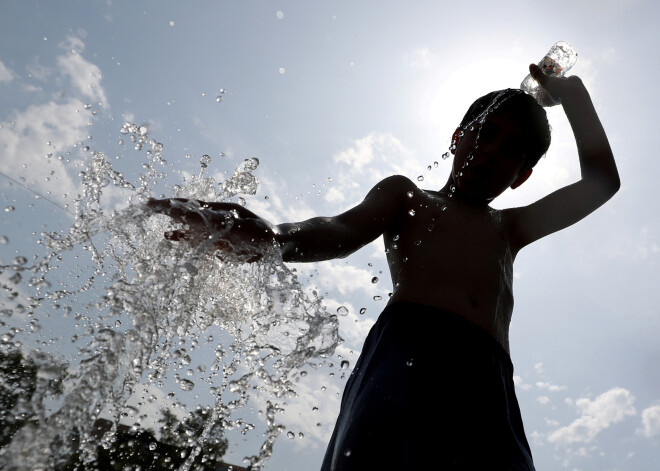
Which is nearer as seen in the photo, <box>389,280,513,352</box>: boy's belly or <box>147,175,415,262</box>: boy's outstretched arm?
<box>147,175,415,262</box>: boy's outstretched arm

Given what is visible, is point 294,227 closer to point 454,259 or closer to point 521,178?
point 454,259

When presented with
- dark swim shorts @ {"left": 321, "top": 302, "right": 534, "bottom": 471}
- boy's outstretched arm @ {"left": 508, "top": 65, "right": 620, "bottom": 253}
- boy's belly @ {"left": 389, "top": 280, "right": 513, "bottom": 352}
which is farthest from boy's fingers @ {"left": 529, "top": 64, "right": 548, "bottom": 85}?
dark swim shorts @ {"left": 321, "top": 302, "right": 534, "bottom": 471}

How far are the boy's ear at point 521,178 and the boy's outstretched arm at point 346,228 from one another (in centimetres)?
68

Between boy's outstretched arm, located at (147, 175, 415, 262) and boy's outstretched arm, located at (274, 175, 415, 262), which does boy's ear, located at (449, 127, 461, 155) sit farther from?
boy's outstretched arm, located at (147, 175, 415, 262)

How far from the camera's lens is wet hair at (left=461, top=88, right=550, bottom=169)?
2660 millimetres

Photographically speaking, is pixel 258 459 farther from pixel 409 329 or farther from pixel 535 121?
pixel 535 121

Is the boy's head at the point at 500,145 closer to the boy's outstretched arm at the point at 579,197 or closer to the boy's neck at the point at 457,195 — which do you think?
the boy's neck at the point at 457,195

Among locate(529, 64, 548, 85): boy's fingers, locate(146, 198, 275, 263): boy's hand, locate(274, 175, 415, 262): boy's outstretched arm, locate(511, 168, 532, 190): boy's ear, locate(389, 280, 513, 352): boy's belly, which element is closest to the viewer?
locate(146, 198, 275, 263): boy's hand

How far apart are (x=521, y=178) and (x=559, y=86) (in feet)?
2.22

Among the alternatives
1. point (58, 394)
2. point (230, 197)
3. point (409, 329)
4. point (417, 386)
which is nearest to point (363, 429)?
point (417, 386)

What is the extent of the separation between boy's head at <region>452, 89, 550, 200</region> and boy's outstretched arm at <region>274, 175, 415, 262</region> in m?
0.35

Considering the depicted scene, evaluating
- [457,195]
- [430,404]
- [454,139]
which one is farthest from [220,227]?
[454,139]

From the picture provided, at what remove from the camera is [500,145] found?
2.58 metres

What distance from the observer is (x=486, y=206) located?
269 centimetres
